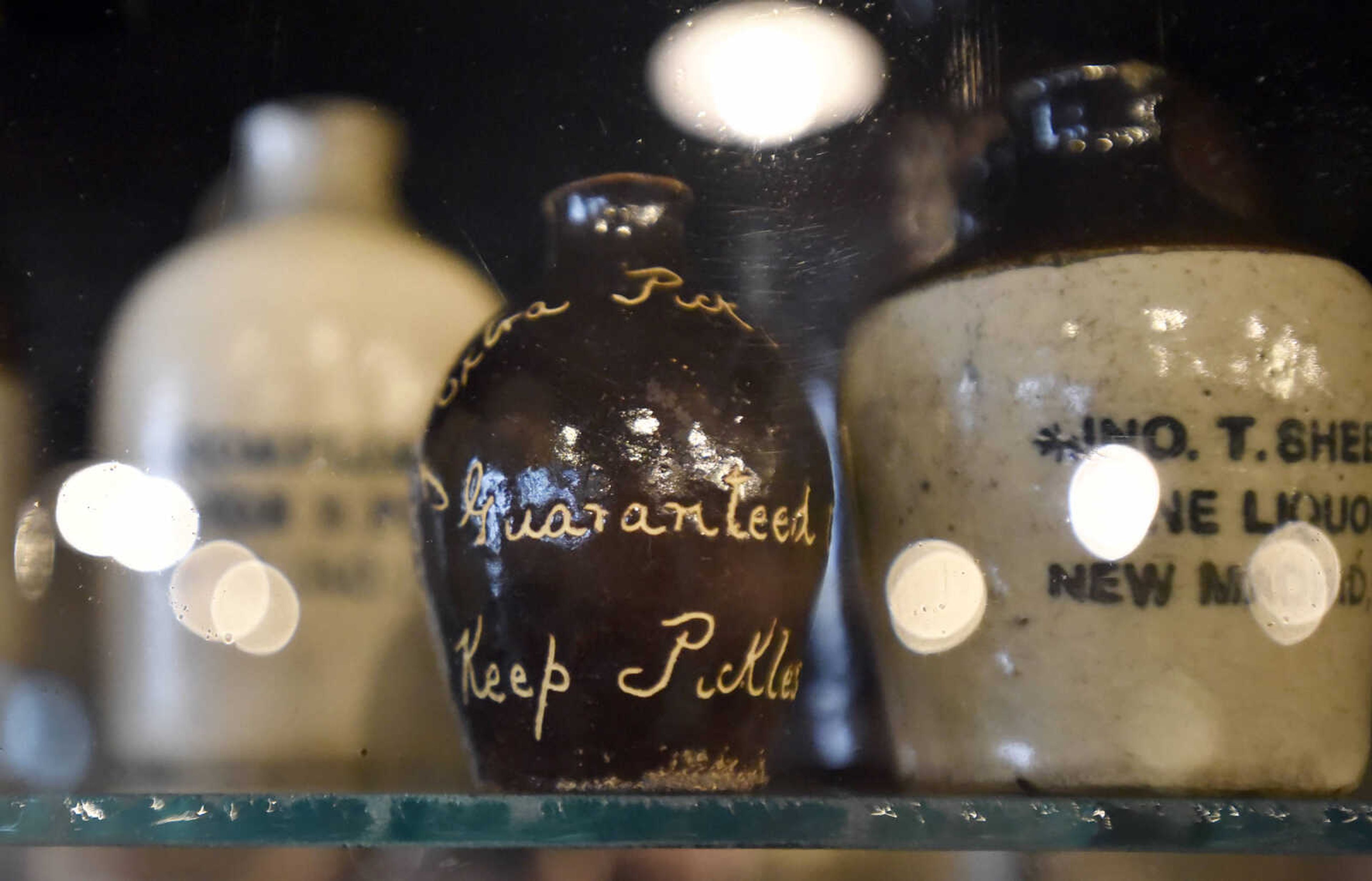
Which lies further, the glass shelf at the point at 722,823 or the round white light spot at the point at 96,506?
the round white light spot at the point at 96,506

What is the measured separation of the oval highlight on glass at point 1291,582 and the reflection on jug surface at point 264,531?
343 millimetres

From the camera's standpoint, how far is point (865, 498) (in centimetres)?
59

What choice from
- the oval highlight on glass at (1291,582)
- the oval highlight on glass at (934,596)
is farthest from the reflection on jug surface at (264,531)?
the oval highlight on glass at (1291,582)

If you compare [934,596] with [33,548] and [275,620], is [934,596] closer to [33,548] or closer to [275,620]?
[275,620]

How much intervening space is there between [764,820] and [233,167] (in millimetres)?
439

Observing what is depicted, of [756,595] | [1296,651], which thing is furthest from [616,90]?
[1296,651]

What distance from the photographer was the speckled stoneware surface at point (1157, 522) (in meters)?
0.52

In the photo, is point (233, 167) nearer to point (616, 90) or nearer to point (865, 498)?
point (616, 90)

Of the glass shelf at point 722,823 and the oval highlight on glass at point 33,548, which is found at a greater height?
the oval highlight on glass at point 33,548

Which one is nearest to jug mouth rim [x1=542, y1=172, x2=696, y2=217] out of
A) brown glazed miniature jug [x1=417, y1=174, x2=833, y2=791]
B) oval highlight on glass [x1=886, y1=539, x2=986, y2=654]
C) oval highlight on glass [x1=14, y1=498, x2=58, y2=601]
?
brown glazed miniature jug [x1=417, y1=174, x2=833, y2=791]

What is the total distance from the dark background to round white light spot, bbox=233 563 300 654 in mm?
160

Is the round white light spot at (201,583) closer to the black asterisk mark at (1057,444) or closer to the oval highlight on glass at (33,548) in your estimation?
the oval highlight on glass at (33,548)

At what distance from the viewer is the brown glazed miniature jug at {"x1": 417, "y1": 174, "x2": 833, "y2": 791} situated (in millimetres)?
503

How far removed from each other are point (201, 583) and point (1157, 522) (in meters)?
0.42
